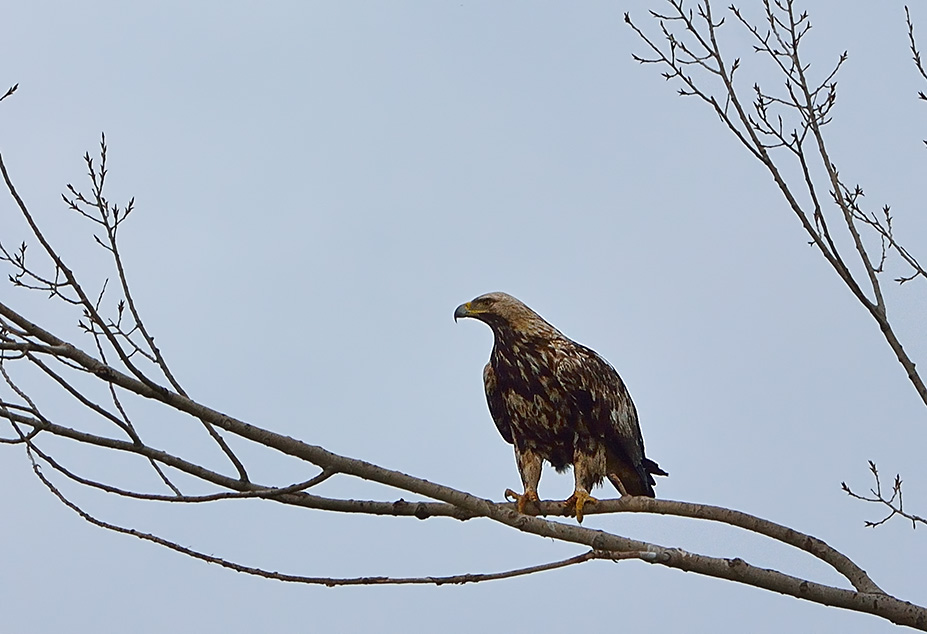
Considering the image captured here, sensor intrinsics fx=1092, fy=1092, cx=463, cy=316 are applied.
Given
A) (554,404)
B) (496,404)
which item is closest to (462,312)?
(496,404)

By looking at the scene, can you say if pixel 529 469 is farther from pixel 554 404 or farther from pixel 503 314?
pixel 503 314

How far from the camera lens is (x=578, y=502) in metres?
5.52

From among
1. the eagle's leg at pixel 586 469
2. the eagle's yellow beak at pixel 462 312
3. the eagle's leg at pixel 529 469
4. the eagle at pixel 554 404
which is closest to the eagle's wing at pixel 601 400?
the eagle at pixel 554 404

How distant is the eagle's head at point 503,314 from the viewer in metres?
6.15

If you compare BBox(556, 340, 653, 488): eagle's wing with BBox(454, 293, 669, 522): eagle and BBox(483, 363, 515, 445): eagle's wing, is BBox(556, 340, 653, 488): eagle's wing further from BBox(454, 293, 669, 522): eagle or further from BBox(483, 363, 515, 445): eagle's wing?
BBox(483, 363, 515, 445): eagle's wing

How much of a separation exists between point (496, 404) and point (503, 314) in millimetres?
514

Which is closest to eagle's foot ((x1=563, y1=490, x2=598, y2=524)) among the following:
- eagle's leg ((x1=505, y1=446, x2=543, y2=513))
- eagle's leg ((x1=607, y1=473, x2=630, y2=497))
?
eagle's leg ((x1=505, y1=446, x2=543, y2=513))

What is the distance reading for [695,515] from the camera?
151 inches

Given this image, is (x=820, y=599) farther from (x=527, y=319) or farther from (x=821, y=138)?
(x=527, y=319)

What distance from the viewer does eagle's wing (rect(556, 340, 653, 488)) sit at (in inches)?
232

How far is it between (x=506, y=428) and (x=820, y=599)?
3.30 metres

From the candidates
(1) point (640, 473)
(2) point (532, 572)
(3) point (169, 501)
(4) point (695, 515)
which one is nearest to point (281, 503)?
(3) point (169, 501)

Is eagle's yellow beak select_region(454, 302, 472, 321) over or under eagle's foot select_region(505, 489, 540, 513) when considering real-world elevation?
over

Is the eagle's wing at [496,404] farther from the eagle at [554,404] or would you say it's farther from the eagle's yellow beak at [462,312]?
the eagle's yellow beak at [462,312]
